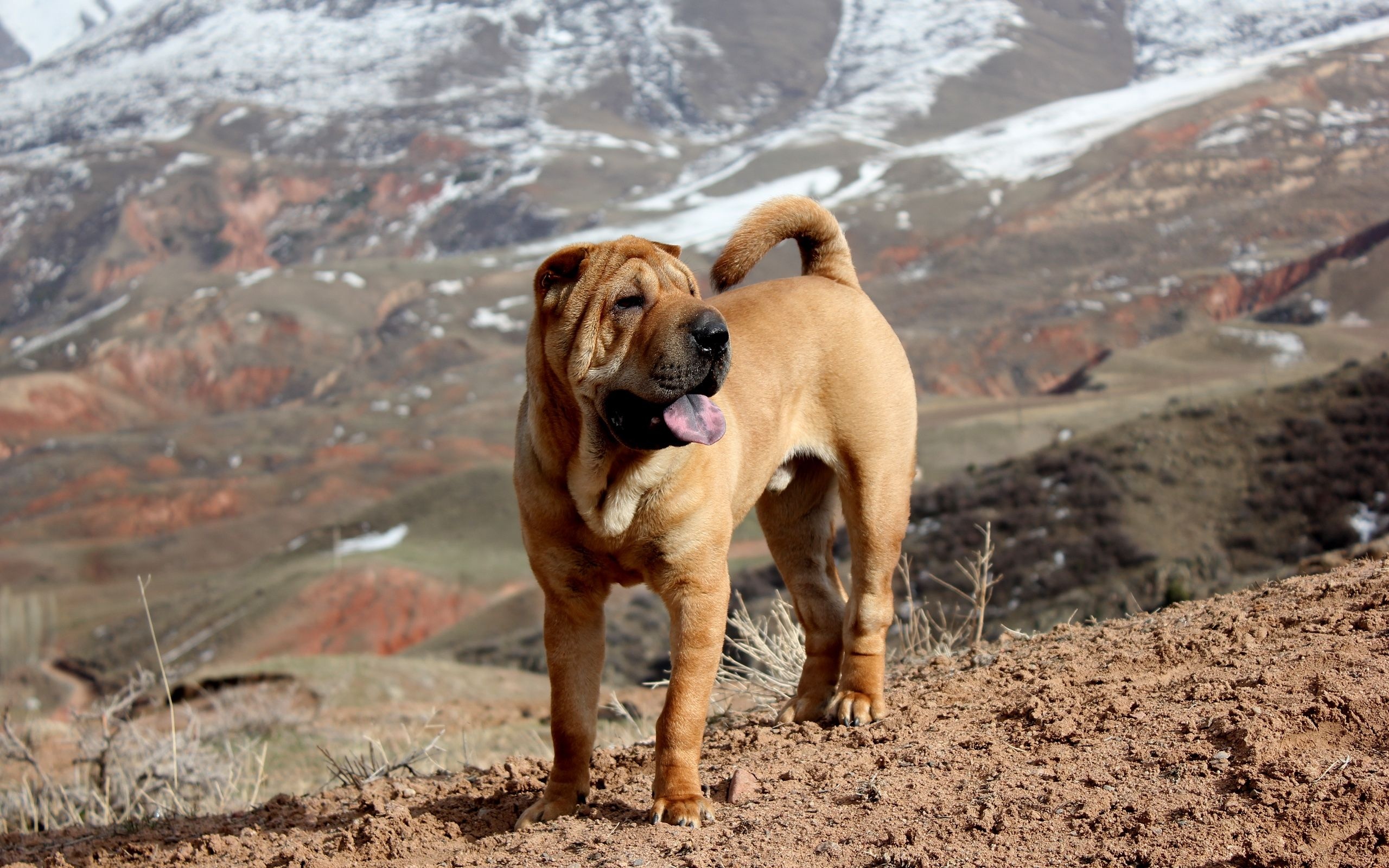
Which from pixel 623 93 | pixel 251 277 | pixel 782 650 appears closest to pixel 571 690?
pixel 782 650

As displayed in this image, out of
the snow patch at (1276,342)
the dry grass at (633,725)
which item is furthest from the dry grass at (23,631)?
the snow patch at (1276,342)

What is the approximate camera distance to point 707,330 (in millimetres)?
4176

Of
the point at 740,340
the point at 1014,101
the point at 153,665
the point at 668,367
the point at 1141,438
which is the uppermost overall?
the point at 668,367

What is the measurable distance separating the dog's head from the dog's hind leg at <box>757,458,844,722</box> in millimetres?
1758

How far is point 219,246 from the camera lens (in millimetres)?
123688

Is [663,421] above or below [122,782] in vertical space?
above

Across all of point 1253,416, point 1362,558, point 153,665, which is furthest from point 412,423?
point 1362,558

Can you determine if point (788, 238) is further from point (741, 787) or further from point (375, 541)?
point (375, 541)

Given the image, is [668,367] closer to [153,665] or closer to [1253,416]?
[1253,416]

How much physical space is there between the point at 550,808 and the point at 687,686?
30.9 inches

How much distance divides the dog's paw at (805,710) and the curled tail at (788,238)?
6.55ft

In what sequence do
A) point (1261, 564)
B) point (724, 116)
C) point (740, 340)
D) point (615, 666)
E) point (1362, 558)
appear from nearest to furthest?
point (740, 340) → point (1362, 558) → point (1261, 564) → point (615, 666) → point (724, 116)

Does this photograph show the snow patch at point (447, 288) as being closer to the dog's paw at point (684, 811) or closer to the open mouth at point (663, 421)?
the open mouth at point (663, 421)

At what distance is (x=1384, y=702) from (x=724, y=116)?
166 metres
